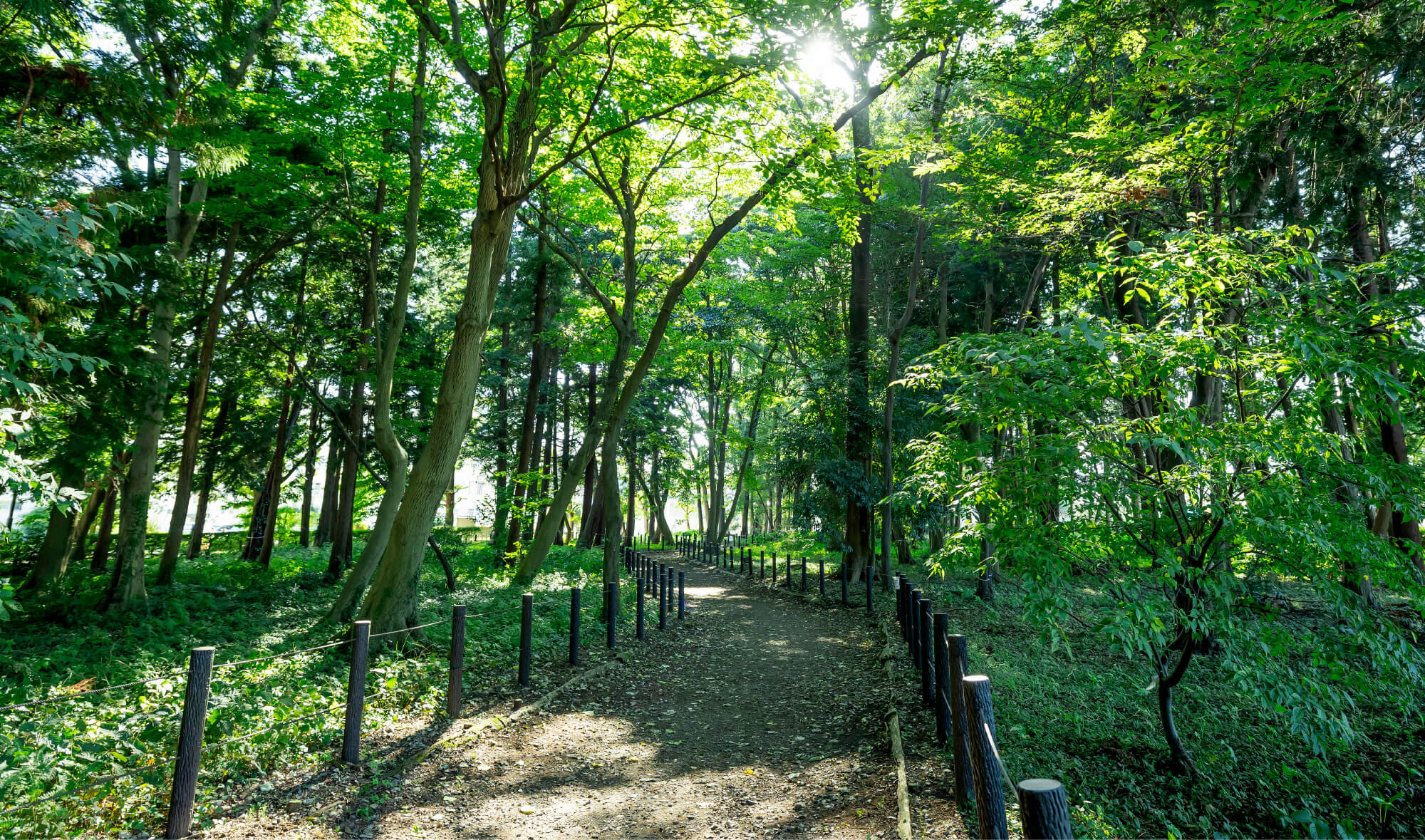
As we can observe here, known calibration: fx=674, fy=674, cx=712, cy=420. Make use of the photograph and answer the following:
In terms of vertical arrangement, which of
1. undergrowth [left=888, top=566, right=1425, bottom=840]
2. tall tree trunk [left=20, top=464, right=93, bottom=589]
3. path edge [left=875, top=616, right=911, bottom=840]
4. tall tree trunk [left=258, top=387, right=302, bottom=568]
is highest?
tall tree trunk [left=258, top=387, right=302, bottom=568]

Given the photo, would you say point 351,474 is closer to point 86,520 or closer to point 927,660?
point 86,520

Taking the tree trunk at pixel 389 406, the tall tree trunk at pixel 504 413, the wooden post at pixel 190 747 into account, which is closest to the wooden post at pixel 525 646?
the tree trunk at pixel 389 406

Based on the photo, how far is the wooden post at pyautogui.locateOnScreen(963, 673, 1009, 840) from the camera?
3.16 metres

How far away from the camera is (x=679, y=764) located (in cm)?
583

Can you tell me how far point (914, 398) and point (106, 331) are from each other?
619 inches

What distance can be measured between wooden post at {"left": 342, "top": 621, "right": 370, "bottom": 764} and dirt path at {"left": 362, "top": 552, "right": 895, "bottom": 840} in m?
0.50

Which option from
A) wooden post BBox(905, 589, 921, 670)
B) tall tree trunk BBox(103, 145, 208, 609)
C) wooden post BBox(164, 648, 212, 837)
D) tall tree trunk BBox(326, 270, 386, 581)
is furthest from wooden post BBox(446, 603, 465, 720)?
tall tree trunk BBox(326, 270, 386, 581)

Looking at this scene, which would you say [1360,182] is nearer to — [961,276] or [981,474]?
[981,474]

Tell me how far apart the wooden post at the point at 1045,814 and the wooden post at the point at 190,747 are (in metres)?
4.42

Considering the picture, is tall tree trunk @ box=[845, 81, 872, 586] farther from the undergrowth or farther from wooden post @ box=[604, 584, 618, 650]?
wooden post @ box=[604, 584, 618, 650]

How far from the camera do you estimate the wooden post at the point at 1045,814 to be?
2232 millimetres

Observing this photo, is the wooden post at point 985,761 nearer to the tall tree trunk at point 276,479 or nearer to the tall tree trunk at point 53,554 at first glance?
the tall tree trunk at point 53,554

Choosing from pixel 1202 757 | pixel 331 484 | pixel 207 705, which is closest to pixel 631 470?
pixel 331 484

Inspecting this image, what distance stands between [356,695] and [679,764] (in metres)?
2.69
